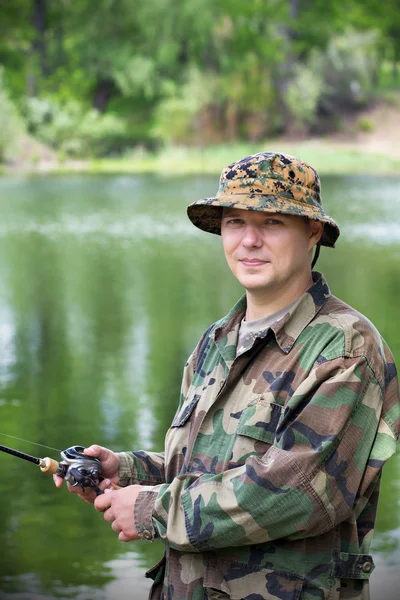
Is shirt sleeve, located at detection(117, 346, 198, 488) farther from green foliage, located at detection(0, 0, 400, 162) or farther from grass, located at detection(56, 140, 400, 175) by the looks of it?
green foliage, located at detection(0, 0, 400, 162)

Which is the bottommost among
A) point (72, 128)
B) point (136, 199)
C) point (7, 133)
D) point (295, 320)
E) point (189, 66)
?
point (295, 320)

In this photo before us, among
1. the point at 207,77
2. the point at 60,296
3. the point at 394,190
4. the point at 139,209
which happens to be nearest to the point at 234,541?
the point at 60,296

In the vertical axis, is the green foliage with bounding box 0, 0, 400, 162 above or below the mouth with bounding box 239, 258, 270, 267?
above

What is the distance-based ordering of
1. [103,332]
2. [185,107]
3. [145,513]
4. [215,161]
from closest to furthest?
[145,513] < [103,332] < [215,161] < [185,107]

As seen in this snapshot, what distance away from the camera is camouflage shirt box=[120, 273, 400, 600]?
1.86 meters

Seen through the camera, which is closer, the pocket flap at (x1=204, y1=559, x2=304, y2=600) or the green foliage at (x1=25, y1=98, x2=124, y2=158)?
the pocket flap at (x1=204, y1=559, x2=304, y2=600)

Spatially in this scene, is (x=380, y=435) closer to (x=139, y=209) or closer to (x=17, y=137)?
(x=139, y=209)

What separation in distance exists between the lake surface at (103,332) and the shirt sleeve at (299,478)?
2066 millimetres

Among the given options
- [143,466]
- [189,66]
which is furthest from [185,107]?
[143,466]

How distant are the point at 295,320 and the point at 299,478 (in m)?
0.30

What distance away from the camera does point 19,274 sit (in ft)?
42.0

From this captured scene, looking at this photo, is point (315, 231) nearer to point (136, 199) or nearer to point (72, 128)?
point (136, 199)

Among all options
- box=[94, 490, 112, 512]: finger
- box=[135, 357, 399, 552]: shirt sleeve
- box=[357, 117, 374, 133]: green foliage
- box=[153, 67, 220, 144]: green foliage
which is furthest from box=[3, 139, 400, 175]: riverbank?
box=[135, 357, 399, 552]: shirt sleeve

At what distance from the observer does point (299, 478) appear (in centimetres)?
185
